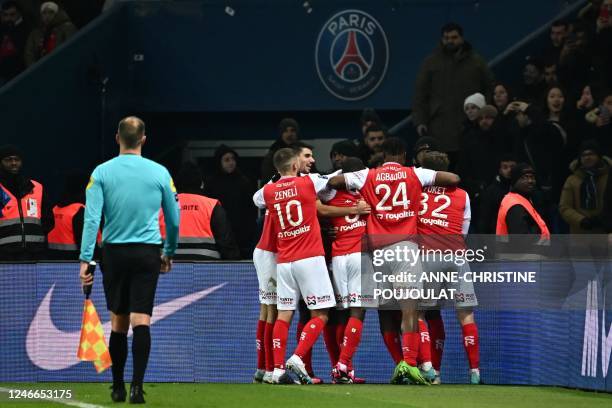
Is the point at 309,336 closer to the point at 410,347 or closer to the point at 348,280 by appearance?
the point at 348,280

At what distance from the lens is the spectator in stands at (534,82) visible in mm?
18812

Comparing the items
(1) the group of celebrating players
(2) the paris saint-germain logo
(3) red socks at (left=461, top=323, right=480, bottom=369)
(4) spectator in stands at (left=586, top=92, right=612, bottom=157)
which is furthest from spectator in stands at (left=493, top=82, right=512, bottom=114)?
(3) red socks at (left=461, top=323, right=480, bottom=369)

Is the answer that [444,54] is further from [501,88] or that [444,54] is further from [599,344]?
[599,344]

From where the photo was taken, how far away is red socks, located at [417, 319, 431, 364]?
13969 millimetres

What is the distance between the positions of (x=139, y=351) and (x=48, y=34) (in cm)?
1117

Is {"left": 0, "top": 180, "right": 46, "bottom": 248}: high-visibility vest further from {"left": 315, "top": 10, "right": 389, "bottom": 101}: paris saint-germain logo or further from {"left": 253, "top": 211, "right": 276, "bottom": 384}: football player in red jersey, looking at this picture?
{"left": 315, "top": 10, "right": 389, "bottom": 101}: paris saint-germain logo

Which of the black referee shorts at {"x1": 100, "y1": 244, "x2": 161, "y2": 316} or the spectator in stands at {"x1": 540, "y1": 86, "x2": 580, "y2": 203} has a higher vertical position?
the spectator in stands at {"x1": 540, "y1": 86, "x2": 580, "y2": 203}

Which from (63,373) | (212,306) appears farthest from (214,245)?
(63,373)

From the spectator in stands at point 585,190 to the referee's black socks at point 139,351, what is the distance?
6777mm

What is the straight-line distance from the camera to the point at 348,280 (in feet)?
46.1

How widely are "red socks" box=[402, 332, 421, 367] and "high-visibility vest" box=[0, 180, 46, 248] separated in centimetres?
419

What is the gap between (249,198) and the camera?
1825 centimetres

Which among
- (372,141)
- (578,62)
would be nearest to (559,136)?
(578,62)

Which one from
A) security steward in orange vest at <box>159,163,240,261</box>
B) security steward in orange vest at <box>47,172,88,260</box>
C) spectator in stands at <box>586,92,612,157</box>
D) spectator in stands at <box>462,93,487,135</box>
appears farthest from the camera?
spectator in stands at <box>462,93,487,135</box>
